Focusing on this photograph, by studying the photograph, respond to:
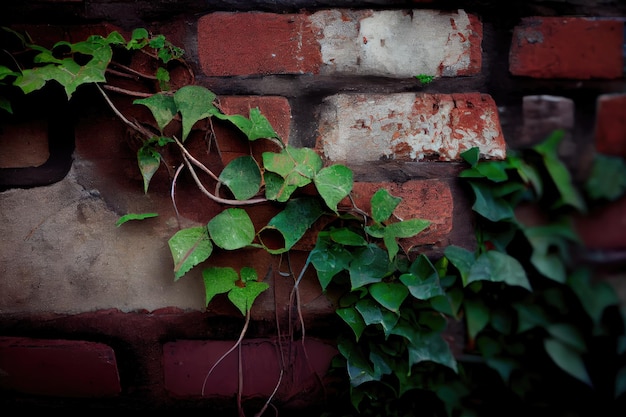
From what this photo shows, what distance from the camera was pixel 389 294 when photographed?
52cm

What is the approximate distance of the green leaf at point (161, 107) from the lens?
1.70 feet

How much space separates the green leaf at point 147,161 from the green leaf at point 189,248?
0.08 meters

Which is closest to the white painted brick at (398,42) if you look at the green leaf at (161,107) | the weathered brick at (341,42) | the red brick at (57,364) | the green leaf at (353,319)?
A: the weathered brick at (341,42)

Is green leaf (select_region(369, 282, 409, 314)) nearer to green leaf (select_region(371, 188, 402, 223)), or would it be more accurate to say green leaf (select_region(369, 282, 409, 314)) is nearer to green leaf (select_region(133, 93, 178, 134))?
green leaf (select_region(371, 188, 402, 223))

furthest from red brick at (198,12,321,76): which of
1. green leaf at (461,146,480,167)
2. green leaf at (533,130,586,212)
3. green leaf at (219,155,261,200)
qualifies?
green leaf at (533,130,586,212)

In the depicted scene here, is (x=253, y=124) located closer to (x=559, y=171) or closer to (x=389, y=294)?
(x=389, y=294)

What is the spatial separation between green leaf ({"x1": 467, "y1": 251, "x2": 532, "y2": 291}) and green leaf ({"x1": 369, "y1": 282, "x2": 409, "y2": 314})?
96mm

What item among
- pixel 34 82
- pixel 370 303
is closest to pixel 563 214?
pixel 370 303

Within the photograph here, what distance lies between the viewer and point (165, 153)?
548 millimetres

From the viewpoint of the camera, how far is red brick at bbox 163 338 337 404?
0.57 m

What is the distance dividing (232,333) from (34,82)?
42 cm

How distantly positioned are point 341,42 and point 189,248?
1.12ft

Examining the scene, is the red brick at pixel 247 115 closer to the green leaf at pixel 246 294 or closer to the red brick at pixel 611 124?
the green leaf at pixel 246 294

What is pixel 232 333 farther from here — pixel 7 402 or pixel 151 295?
pixel 7 402
